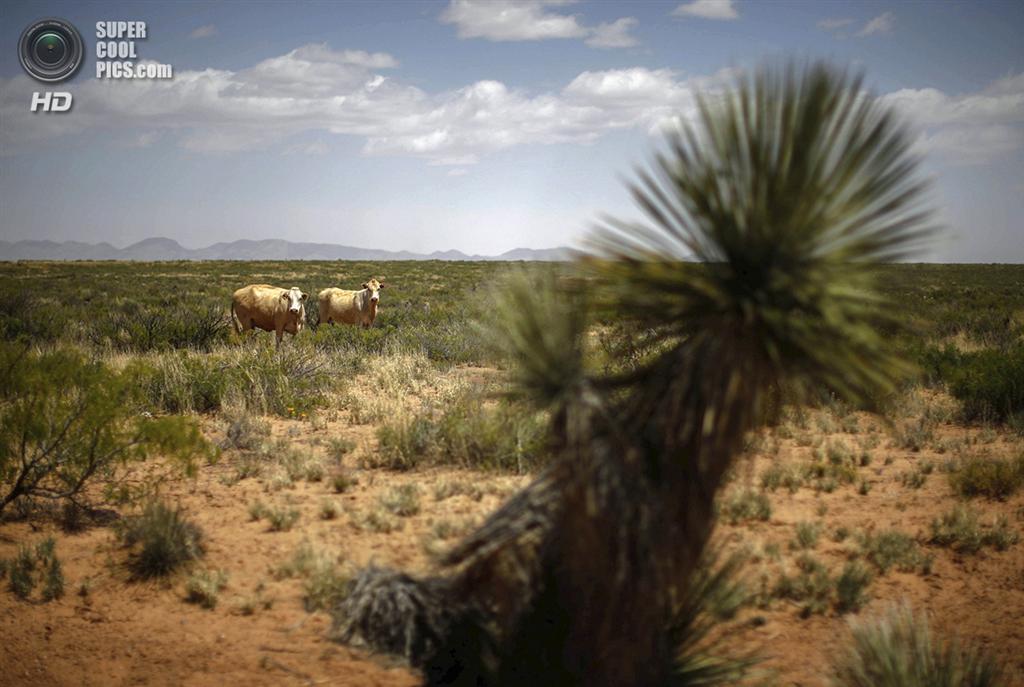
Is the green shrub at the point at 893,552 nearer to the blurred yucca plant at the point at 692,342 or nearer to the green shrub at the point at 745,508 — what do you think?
the green shrub at the point at 745,508

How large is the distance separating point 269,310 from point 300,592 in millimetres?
12424

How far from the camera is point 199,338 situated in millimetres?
15953

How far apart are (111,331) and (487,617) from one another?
15.6 m

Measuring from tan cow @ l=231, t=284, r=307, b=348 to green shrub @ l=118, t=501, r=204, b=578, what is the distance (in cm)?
1075

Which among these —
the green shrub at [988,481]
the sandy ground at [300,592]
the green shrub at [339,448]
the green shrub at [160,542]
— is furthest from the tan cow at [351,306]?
the green shrub at [988,481]

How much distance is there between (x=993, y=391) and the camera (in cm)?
1000

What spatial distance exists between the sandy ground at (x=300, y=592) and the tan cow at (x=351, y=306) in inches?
431

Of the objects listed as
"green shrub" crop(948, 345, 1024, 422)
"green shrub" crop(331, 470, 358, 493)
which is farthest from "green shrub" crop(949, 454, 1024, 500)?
"green shrub" crop(331, 470, 358, 493)

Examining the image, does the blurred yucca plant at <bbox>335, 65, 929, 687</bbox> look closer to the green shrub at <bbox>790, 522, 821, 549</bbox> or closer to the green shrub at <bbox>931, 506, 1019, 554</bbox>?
the green shrub at <bbox>790, 522, 821, 549</bbox>

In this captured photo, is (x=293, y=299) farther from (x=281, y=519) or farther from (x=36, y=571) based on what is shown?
(x=36, y=571)

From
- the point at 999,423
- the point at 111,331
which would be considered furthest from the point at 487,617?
the point at 111,331

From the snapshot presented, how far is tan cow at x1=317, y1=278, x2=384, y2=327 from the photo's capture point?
60.5 ft

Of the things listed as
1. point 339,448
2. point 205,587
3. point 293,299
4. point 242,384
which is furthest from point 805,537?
point 293,299

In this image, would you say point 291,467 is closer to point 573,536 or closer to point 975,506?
point 573,536
